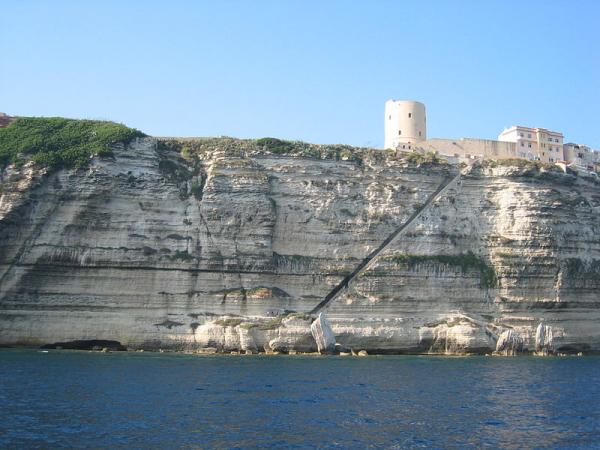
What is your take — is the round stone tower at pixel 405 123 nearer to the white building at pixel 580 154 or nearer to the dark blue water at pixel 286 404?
the white building at pixel 580 154

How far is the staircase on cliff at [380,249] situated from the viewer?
1946 inches

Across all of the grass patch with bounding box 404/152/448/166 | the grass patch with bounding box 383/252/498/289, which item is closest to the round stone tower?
the grass patch with bounding box 404/152/448/166

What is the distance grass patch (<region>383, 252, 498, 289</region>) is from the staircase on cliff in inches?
63.8

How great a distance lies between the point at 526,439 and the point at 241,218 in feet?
104

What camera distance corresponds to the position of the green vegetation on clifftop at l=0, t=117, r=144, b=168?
49562 mm

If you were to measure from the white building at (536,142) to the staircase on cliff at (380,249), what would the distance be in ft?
38.7

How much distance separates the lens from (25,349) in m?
44.8

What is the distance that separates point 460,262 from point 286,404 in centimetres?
2873

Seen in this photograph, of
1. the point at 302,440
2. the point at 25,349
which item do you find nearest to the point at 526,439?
the point at 302,440

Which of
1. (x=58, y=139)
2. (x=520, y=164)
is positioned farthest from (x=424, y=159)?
(x=58, y=139)

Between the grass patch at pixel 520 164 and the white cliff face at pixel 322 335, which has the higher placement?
the grass patch at pixel 520 164

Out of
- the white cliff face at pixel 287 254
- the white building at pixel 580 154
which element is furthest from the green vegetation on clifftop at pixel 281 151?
the white building at pixel 580 154

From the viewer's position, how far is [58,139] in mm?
51031

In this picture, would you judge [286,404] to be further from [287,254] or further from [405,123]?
[405,123]
